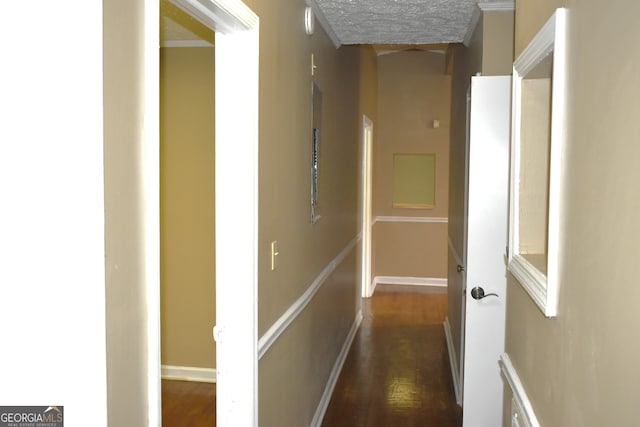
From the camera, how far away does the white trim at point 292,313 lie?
98.3 inches

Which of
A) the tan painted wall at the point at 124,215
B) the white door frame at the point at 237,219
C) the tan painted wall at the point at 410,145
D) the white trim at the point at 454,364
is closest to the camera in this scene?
the tan painted wall at the point at 124,215

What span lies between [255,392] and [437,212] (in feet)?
22.0

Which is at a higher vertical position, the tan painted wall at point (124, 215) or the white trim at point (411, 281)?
the tan painted wall at point (124, 215)

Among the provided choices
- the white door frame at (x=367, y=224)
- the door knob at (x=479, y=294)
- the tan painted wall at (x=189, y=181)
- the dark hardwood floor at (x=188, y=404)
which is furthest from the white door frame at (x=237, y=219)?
the white door frame at (x=367, y=224)

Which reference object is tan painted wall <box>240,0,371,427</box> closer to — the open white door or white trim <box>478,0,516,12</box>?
the open white door

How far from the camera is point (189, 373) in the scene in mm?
4793

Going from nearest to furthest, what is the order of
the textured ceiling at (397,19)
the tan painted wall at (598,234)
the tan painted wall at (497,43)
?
the tan painted wall at (598,234) < the textured ceiling at (397,19) < the tan painted wall at (497,43)

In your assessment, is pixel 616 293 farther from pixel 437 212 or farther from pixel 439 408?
pixel 437 212

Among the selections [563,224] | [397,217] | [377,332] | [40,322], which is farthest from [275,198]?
[397,217]

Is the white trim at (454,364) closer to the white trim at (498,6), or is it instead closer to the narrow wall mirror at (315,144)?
the narrow wall mirror at (315,144)

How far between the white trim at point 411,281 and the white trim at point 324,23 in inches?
195

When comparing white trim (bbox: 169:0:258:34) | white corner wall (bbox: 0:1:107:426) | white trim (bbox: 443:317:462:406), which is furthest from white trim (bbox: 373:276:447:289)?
white corner wall (bbox: 0:1:107:426)

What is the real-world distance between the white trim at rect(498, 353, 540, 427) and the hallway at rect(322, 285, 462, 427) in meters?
1.67

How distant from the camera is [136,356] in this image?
1.37 metres
